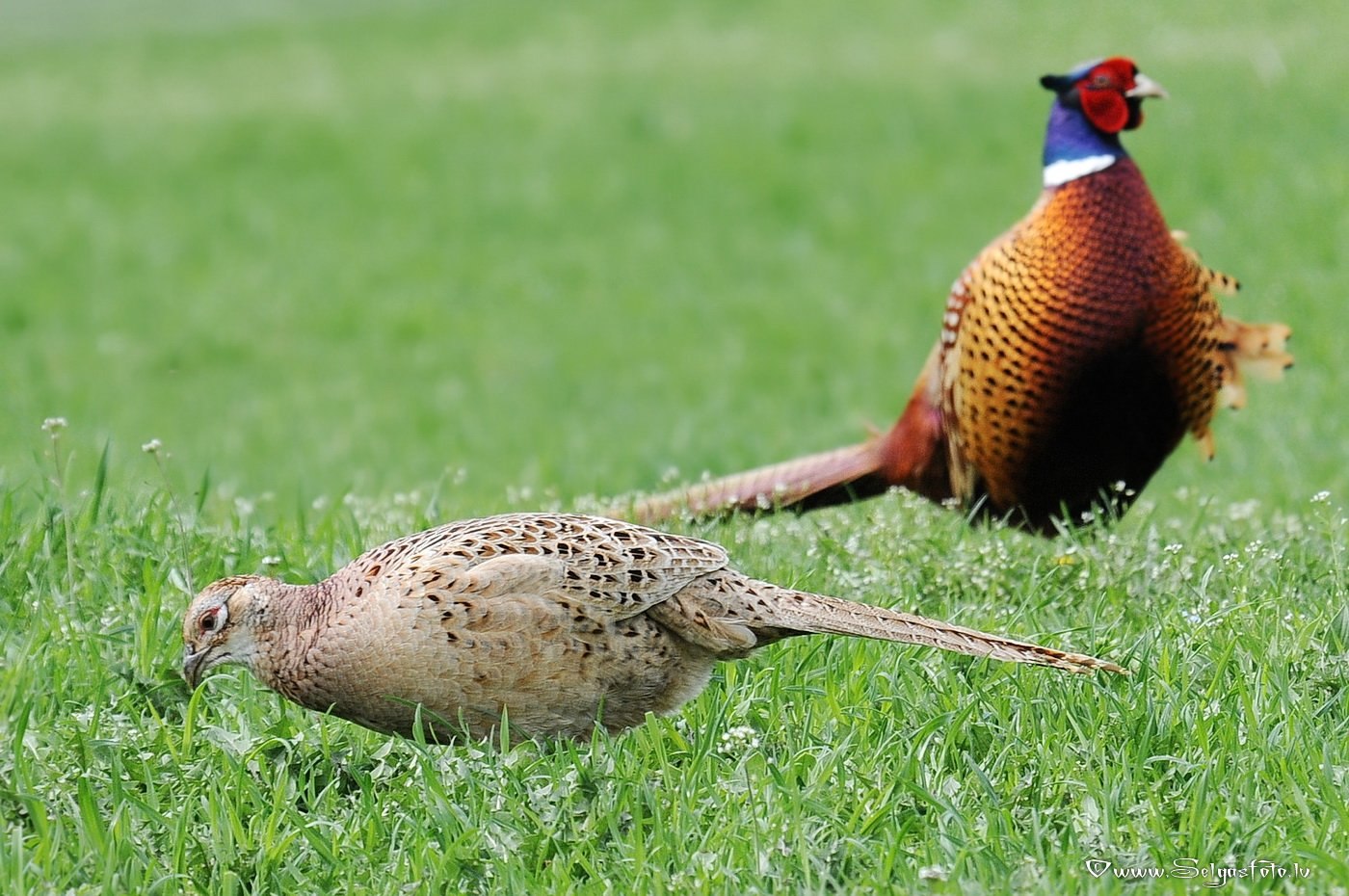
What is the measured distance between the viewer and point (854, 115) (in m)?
13.9

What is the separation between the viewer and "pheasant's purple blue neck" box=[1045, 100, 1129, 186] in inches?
206

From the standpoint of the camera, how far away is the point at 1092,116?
538cm

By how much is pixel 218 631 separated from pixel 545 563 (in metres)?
0.70

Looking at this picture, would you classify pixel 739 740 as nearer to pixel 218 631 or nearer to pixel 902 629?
pixel 902 629

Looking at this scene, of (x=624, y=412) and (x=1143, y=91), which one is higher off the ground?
(x=1143, y=91)

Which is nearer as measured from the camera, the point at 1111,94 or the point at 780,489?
the point at 780,489

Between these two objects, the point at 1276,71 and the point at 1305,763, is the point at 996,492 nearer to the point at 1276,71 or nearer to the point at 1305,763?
the point at 1305,763

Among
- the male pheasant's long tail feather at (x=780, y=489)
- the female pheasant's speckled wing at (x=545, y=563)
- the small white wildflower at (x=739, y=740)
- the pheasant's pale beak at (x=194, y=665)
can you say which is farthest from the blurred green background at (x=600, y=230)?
the small white wildflower at (x=739, y=740)

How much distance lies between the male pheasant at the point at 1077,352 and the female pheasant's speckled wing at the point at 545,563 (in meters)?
1.41

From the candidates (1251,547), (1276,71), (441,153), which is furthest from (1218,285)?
(441,153)

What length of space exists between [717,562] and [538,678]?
46 cm

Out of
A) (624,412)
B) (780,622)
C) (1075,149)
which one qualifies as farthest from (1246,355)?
(624,412)

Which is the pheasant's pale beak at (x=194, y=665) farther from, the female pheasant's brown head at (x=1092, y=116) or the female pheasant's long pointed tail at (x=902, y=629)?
the female pheasant's brown head at (x=1092, y=116)

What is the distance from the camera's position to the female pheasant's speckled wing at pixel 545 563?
3.48m
